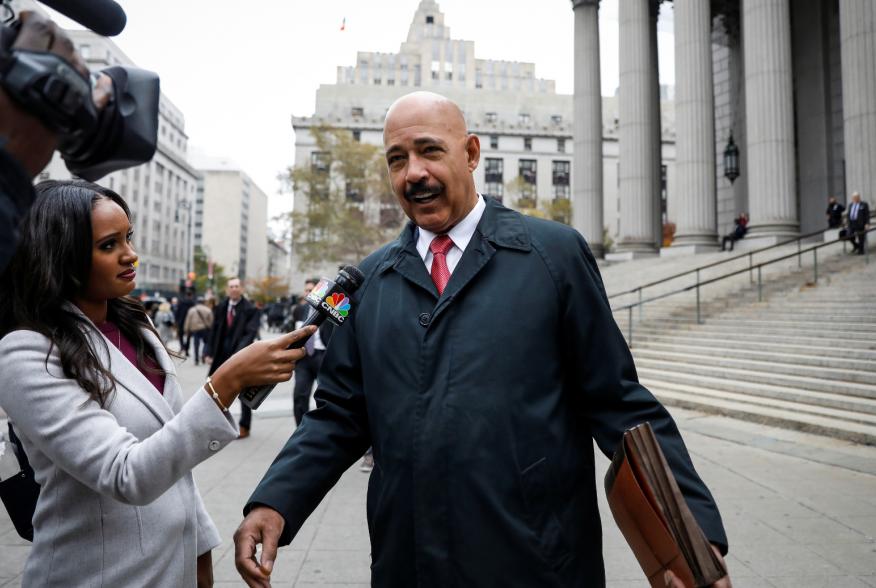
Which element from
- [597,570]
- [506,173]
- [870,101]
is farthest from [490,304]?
[506,173]

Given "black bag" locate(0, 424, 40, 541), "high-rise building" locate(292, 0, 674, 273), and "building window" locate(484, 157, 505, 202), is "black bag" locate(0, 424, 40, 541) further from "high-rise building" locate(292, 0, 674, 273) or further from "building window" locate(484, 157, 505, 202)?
"building window" locate(484, 157, 505, 202)

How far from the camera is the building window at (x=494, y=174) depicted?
71375 millimetres

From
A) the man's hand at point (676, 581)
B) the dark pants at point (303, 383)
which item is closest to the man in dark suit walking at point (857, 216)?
the dark pants at point (303, 383)

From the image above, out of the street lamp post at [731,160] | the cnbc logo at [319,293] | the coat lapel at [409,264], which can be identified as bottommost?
the cnbc logo at [319,293]

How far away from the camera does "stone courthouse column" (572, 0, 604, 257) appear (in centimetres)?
2897

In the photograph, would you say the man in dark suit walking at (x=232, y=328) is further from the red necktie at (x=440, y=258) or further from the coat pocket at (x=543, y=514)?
the coat pocket at (x=543, y=514)

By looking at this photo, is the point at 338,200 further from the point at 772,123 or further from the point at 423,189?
the point at 423,189

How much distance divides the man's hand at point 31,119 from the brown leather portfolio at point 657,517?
4.09ft

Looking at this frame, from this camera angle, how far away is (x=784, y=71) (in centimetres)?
1922

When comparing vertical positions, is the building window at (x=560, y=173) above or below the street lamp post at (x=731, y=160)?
above

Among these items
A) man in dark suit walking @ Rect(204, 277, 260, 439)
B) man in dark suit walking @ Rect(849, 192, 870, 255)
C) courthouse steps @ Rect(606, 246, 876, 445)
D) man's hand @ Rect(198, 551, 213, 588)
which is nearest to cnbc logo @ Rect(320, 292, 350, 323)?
man's hand @ Rect(198, 551, 213, 588)

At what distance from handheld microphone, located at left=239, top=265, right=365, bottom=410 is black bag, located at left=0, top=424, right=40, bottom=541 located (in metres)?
1.06

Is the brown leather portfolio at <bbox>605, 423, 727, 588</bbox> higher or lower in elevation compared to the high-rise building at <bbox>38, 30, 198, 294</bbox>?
lower

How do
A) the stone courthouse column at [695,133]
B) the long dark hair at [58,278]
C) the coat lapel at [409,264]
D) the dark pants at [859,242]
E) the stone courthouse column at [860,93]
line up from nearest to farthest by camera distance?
the long dark hair at [58,278]
the coat lapel at [409,264]
the dark pants at [859,242]
the stone courthouse column at [860,93]
the stone courthouse column at [695,133]
